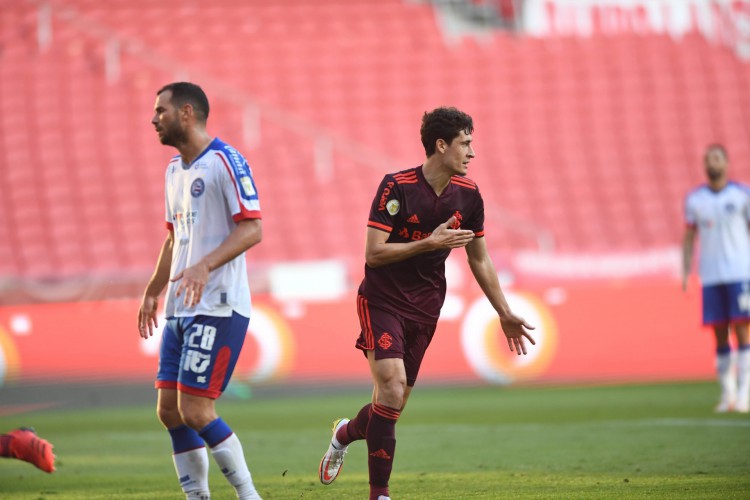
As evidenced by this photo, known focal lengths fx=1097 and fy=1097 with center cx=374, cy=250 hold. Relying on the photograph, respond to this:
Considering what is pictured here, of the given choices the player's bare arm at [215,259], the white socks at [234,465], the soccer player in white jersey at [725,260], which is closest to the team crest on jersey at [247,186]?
the player's bare arm at [215,259]

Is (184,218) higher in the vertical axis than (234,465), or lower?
higher

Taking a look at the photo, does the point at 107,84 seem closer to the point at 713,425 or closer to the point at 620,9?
the point at 620,9

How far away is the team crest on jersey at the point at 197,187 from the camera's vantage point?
5391 millimetres

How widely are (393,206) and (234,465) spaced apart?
1572mm

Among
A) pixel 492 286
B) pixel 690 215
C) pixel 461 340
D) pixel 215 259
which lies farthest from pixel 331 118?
pixel 215 259

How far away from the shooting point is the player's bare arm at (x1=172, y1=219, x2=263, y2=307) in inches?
198

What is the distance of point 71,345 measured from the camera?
1312cm

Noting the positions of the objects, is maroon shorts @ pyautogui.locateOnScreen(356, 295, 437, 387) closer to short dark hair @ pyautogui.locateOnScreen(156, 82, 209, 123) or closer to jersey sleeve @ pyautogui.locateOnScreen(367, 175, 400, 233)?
jersey sleeve @ pyautogui.locateOnScreen(367, 175, 400, 233)

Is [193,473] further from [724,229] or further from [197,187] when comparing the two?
[724,229]

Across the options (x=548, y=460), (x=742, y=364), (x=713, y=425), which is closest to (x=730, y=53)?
(x=742, y=364)

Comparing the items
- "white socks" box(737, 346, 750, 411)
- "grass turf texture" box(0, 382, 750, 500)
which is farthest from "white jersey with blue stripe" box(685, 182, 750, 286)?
"grass turf texture" box(0, 382, 750, 500)

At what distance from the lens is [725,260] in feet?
35.4

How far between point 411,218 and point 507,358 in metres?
8.20

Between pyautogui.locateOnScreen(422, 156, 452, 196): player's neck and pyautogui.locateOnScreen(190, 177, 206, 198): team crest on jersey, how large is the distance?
1234 mm
